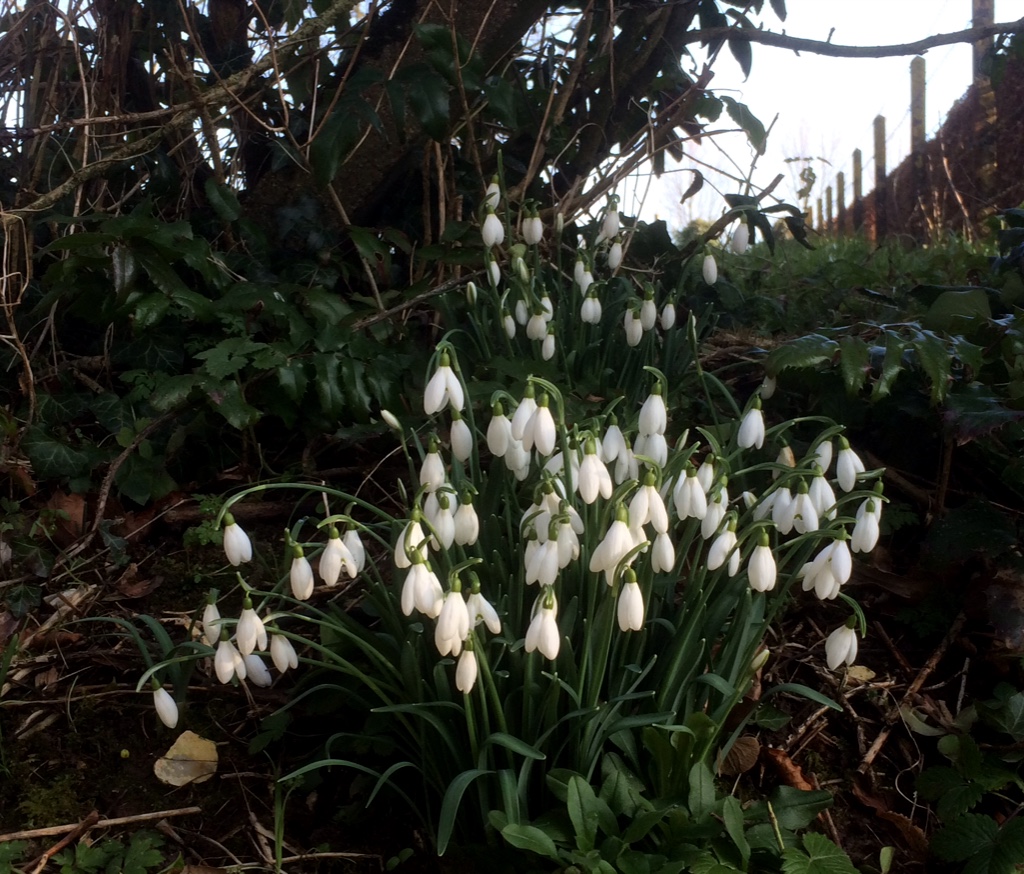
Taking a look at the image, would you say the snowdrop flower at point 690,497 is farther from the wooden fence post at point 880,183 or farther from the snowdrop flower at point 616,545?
the wooden fence post at point 880,183

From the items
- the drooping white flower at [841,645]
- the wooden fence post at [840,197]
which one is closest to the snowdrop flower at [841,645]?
the drooping white flower at [841,645]

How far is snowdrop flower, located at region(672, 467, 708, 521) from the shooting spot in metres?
1.35

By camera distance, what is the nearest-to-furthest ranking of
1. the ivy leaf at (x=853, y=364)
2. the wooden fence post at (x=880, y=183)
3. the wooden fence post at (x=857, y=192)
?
the ivy leaf at (x=853, y=364)
the wooden fence post at (x=880, y=183)
the wooden fence post at (x=857, y=192)

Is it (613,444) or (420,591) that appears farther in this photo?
(613,444)

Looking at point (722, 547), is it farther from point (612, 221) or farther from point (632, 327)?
point (612, 221)

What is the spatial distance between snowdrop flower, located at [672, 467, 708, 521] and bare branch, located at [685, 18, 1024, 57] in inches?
90.9

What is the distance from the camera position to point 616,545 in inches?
47.8

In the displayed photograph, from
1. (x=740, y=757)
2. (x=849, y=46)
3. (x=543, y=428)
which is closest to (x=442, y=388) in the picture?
(x=543, y=428)

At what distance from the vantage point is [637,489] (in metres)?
1.34

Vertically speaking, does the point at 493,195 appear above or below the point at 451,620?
above

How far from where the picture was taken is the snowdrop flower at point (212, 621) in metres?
1.38

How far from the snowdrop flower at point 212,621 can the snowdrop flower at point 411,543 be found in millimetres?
329

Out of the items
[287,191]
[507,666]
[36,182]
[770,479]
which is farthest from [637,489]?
[36,182]

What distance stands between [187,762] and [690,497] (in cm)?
107
